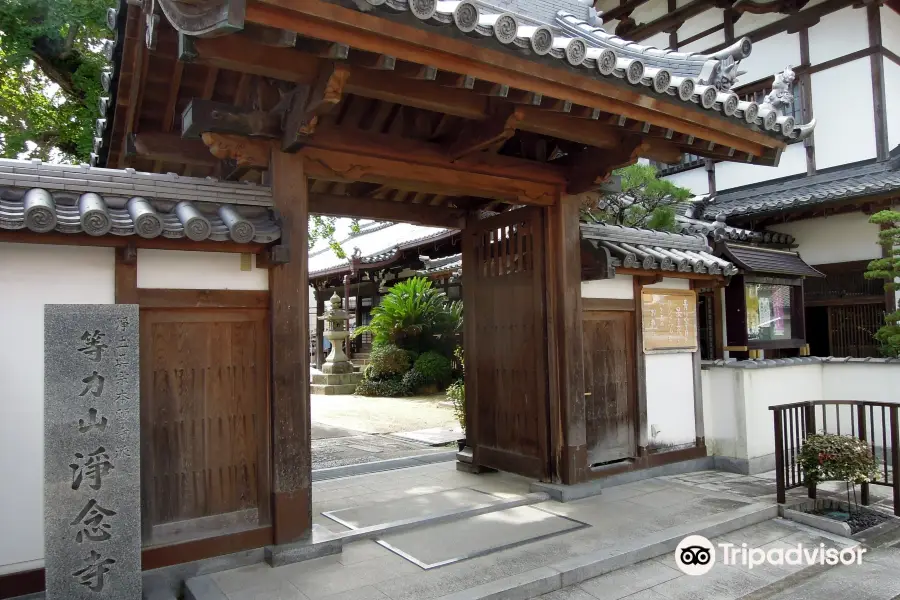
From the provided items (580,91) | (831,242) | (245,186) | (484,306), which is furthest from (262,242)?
(831,242)

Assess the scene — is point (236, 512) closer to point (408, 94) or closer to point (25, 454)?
point (25, 454)

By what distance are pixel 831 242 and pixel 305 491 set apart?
11.9 m

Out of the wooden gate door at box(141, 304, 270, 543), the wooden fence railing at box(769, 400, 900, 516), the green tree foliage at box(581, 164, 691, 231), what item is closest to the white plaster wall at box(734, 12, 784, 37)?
the green tree foliage at box(581, 164, 691, 231)

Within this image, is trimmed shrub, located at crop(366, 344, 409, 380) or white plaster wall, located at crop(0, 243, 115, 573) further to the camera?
trimmed shrub, located at crop(366, 344, 409, 380)

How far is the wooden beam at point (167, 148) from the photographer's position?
6.82 meters

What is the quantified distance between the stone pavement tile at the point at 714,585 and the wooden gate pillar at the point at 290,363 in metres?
3.06

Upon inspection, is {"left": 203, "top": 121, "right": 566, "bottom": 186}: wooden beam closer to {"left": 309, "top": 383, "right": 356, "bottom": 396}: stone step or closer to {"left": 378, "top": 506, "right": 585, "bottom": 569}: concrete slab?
{"left": 378, "top": 506, "right": 585, "bottom": 569}: concrete slab

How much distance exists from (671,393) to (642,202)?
154 inches

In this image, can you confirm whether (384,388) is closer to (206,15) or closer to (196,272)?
(196,272)

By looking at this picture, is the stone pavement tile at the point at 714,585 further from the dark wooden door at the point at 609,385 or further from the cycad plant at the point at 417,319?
the cycad plant at the point at 417,319

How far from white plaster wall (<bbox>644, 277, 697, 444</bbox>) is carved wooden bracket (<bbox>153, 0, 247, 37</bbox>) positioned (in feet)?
20.6

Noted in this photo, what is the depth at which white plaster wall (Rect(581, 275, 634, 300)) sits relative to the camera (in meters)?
7.66

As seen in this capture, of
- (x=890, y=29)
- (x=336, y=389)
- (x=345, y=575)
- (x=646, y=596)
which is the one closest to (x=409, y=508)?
(x=345, y=575)

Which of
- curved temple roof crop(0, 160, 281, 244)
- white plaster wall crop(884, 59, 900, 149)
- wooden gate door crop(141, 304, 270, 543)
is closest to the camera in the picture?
curved temple roof crop(0, 160, 281, 244)
